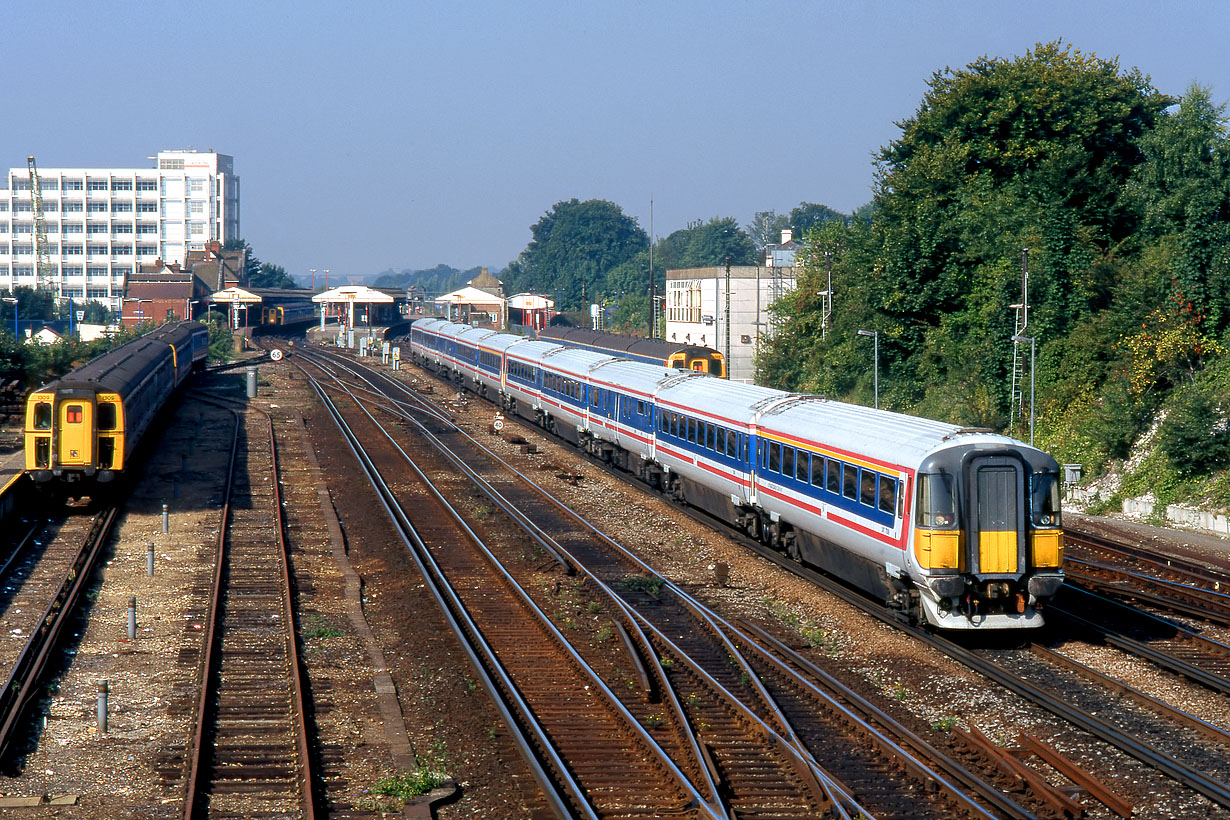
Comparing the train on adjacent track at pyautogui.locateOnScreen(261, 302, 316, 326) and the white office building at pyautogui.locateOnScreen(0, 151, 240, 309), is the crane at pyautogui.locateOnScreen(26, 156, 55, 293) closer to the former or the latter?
the white office building at pyautogui.locateOnScreen(0, 151, 240, 309)

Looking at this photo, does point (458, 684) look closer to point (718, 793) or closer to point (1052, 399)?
point (718, 793)

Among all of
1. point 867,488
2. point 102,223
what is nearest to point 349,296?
point 102,223

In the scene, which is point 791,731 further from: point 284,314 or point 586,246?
point 586,246

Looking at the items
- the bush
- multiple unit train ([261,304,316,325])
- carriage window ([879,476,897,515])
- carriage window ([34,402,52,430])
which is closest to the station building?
the bush

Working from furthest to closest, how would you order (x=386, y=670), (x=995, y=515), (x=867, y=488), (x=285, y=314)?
(x=285, y=314) < (x=867, y=488) < (x=995, y=515) < (x=386, y=670)

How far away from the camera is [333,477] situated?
3472 cm

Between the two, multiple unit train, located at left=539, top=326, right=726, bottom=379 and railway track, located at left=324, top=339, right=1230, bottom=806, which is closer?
railway track, located at left=324, top=339, right=1230, bottom=806

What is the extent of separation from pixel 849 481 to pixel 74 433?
17.4 m

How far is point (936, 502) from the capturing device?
16469mm

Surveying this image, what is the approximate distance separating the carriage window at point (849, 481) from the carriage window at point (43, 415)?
17669 mm

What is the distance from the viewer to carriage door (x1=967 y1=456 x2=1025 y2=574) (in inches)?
648

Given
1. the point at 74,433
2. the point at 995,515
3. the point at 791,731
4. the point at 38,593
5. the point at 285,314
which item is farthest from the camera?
the point at 285,314

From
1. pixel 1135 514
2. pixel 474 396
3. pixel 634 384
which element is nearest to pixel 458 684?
pixel 634 384

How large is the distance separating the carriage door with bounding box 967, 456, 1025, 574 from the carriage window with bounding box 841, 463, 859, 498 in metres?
2.51
